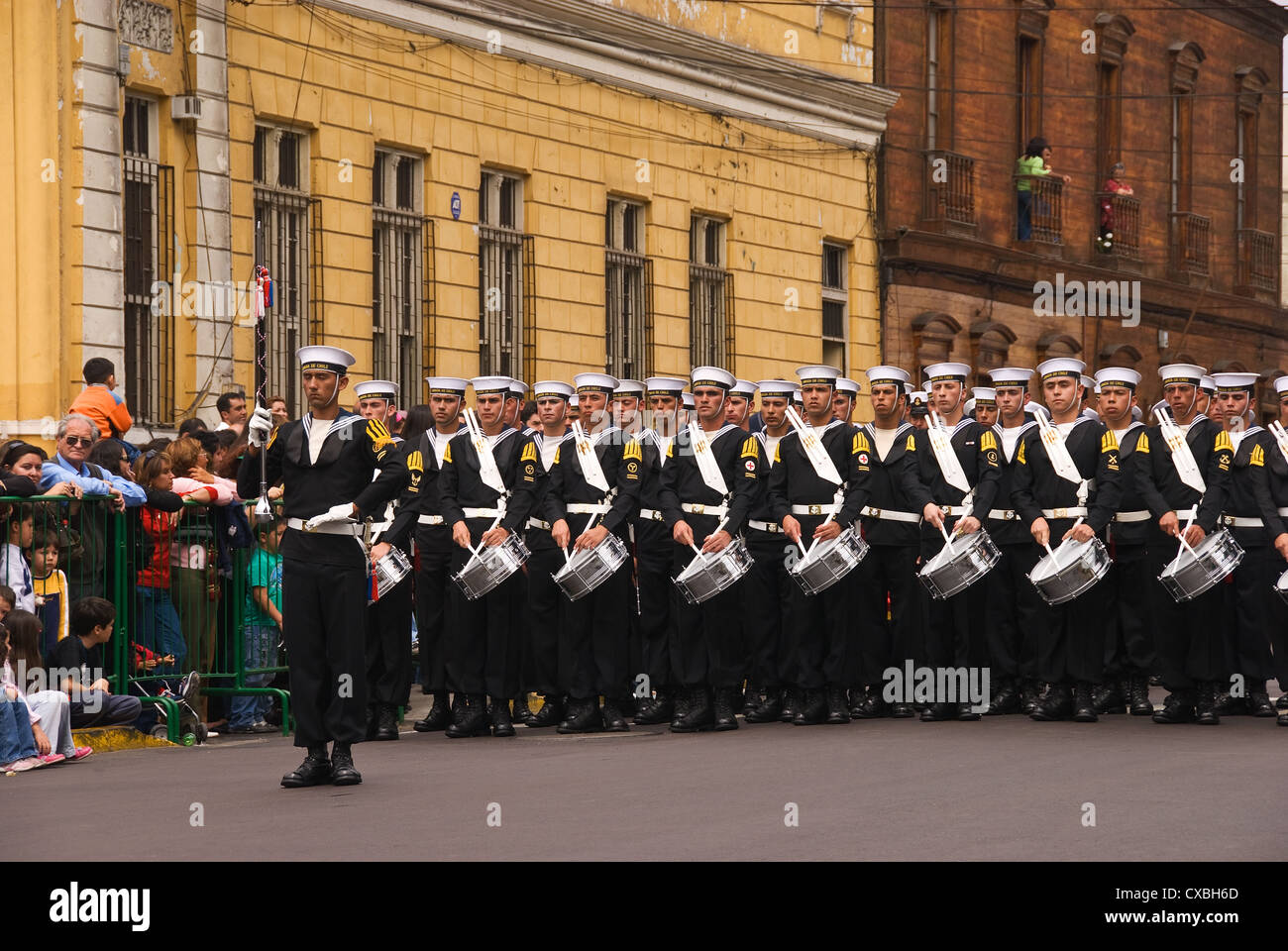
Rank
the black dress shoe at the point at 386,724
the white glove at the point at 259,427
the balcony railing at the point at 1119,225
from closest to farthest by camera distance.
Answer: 1. the white glove at the point at 259,427
2. the black dress shoe at the point at 386,724
3. the balcony railing at the point at 1119,225

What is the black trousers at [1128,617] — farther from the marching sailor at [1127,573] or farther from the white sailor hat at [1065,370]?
the white sailor hat at [1065,370]

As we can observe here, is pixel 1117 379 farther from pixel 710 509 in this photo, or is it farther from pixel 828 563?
pixel 710 509

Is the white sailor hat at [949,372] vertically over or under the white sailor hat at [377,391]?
over

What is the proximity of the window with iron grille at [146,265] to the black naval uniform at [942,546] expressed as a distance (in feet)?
23.0

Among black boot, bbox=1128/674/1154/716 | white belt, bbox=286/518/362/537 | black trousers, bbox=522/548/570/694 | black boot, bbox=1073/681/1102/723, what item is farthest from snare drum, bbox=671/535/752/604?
white belt, bbox=286/518/362/537

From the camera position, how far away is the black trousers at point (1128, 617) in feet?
51.4

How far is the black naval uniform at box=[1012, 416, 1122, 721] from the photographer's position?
1535cm

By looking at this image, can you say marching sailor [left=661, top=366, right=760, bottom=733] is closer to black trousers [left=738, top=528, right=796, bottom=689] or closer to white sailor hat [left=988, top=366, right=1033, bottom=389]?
black trousers [left=738, top=528, right=796, bottom=689]

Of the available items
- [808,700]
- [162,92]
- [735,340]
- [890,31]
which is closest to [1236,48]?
[890,31]

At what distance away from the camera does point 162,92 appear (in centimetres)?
1991

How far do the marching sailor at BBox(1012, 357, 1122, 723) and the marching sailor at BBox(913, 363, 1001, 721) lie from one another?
0.86ft

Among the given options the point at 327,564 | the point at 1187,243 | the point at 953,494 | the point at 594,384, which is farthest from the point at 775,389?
the point at 1187,243

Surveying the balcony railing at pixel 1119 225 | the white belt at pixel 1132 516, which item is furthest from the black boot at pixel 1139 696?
the balcony railing at pixel 1119 225

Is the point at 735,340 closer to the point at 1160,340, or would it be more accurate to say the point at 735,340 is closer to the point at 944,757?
the point at 1160,340
